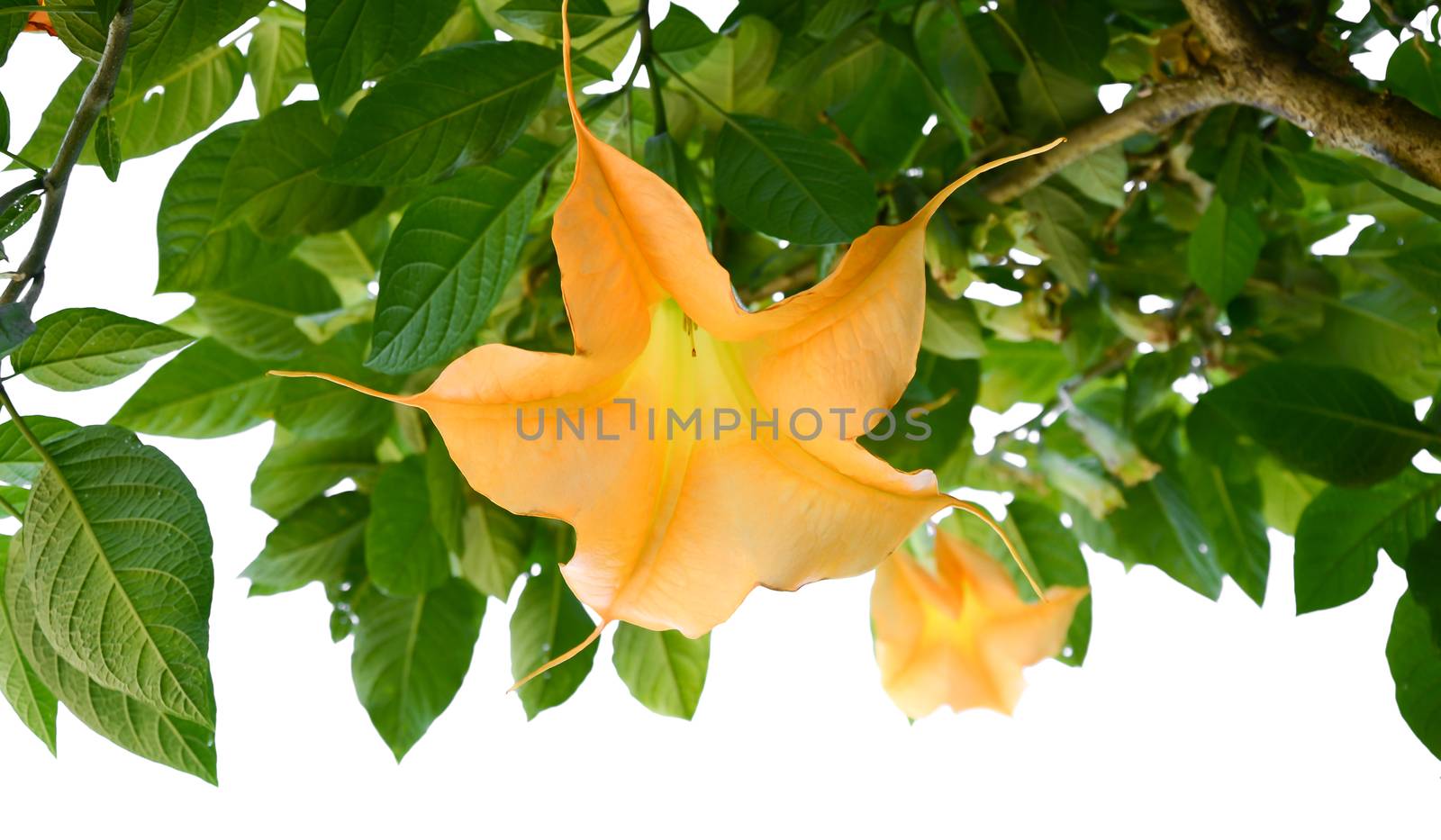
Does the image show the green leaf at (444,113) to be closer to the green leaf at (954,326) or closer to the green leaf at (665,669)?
the green leaf at (954,326)

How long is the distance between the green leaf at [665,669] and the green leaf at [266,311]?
235mm

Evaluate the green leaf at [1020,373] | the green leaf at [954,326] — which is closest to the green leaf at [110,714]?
the green leaf at [954,326]

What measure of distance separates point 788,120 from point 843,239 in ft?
0.53

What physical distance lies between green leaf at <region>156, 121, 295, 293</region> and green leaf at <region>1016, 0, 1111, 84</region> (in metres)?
0.32

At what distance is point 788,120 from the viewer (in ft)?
1.77

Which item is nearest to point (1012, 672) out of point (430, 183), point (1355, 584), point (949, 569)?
point (949, 569)

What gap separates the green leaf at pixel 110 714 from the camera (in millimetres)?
359

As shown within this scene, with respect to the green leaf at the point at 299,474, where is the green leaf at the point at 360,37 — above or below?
above

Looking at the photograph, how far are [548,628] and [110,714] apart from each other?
306mm

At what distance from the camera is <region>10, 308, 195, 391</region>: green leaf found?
1.14 feet

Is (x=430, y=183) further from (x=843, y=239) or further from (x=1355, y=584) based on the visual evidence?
(x=1355, y=584)

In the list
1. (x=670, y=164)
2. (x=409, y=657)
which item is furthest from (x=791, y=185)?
(x=409, y=657)

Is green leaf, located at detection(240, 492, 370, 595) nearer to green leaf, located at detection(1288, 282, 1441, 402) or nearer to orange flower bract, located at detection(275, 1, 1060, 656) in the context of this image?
orange flower bract, located at detection(275, 1, 1060, 656)

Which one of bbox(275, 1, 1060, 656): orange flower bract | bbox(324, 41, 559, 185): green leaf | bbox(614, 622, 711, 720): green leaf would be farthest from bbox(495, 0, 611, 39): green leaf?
bbox(614, 622, 711, 720): green leaf
